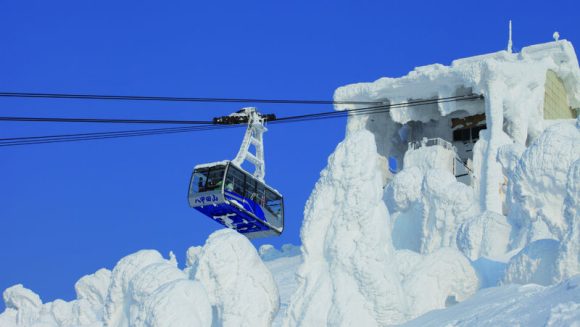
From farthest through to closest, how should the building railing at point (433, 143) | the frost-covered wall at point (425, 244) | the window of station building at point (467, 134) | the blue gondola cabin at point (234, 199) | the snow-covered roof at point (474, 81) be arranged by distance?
the window of station building at point (467, 134) < the building railing at point (433, 143) < the snow-covered roof at point (474, 81) < the blue gondola cabin at point (234, 199) < the frost-covered wall at point (425, 244)

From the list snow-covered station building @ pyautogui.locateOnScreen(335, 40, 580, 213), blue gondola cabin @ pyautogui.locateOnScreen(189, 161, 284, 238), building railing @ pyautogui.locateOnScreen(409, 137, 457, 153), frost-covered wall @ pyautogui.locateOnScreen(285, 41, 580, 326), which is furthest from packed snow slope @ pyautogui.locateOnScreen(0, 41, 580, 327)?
building railing @ pyautogui.locateOnScreen(409, 137, 457, 153)

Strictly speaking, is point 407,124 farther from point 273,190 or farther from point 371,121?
point 273,190

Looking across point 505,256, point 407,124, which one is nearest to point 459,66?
point 407,124

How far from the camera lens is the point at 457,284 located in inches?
694

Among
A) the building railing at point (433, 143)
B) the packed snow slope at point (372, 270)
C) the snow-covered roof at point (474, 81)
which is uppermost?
the snow-covered roof at point (474, 81)

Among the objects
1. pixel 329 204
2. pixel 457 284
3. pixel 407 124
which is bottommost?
pixel 457 284

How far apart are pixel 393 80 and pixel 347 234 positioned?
24.9 m

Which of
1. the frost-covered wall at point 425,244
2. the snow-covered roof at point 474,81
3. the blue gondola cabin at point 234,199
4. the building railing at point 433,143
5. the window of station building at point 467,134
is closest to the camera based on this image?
the frost-covered wall at point 425,244

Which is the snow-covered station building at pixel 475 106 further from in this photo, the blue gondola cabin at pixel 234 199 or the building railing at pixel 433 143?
the blue gondola cabin at pixel 234 199

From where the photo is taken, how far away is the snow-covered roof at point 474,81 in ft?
126

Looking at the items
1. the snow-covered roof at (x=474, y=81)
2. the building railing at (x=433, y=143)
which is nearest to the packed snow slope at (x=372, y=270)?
→ the snow-covered roof at (x=474, y=81)

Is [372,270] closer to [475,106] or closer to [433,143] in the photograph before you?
[475,106]

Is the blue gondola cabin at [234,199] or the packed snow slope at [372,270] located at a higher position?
the blue gondola cabin at [234,199]

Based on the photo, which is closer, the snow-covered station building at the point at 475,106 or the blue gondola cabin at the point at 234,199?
the blue gondola cabin at the point at 234,199
